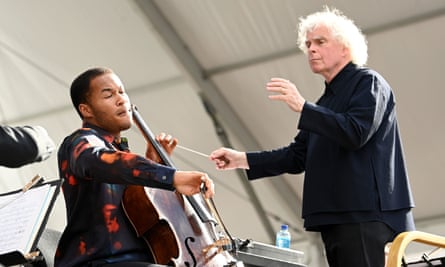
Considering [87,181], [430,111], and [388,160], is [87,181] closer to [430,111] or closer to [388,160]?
[388,160]

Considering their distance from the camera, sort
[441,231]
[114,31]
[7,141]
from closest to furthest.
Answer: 1. [7,141]
2. [114,31]
3. [441,231]

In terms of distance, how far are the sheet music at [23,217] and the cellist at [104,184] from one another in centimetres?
20

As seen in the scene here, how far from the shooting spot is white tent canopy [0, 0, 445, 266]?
647cm

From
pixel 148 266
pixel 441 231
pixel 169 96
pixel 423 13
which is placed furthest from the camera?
pixel 441 231

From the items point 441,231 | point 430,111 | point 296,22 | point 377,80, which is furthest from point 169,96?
point 377,80

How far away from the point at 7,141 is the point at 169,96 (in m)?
5.61

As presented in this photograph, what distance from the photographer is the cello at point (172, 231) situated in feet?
7.99

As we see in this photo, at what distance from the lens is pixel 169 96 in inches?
291

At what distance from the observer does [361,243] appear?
105 inches

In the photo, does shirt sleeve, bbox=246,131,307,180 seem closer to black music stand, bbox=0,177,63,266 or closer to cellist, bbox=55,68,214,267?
cellist, bbox=55,68,214,267

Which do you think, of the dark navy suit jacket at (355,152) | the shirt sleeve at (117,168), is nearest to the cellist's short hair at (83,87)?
the shirt sleeve at (117,168)

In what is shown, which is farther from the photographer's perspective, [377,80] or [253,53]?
[253,53]

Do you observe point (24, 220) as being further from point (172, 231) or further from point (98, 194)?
point (172, 231)

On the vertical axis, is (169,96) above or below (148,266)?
above
